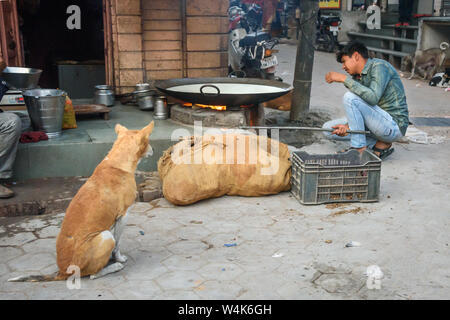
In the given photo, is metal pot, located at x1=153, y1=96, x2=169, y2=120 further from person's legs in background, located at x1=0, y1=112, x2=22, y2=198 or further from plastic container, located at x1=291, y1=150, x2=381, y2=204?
plastic container, located at x1=291, y1=150, x2=381, y2=204

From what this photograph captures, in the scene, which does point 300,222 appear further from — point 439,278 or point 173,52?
point 173,52

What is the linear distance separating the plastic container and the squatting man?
71 cm

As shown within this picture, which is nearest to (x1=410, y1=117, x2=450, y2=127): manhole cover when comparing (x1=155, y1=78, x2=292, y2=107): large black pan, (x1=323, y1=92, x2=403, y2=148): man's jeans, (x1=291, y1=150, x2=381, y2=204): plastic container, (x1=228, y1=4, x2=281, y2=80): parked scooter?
(x1=323, y1=92, x2=403, y2=148): man's jeans

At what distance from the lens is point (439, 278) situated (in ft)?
11.7

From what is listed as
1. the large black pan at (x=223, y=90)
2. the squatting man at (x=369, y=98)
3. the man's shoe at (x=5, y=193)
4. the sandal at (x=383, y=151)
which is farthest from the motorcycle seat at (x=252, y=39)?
the man's shoe at (x=5, y=193)

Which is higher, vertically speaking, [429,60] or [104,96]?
[429,60]

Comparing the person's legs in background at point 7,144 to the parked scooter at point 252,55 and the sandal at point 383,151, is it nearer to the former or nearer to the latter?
the sandal at point 383,151

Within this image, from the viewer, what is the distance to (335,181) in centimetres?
500

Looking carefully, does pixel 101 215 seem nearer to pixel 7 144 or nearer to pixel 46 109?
pixel 7 144

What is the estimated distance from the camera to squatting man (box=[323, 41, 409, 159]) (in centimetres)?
566

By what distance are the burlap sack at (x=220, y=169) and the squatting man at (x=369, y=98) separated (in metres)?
1.00

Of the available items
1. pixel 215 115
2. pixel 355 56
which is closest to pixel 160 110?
pixel 215 115

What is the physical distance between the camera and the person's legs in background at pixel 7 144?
499 centimetres

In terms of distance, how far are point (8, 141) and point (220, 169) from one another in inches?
85.2
